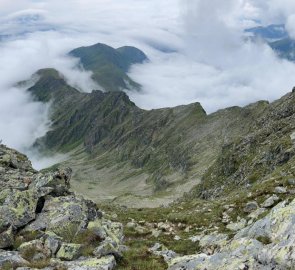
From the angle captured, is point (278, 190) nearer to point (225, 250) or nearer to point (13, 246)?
point (225, 250)

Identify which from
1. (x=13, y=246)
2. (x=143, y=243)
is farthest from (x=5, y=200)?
(x=143, y=243)

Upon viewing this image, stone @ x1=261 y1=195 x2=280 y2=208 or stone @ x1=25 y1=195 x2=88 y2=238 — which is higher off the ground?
stone @ x1=25 y1=195 x2=88 y2=238

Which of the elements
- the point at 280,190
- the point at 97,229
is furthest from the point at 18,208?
the point at 280,190

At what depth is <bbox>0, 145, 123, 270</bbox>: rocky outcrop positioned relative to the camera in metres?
23.0

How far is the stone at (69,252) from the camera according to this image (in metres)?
23.7

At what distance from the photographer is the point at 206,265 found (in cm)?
2058

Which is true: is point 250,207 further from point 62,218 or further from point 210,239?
point 62,218

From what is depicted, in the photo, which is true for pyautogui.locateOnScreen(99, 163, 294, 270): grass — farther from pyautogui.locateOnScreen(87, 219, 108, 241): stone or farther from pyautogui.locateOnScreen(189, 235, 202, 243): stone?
pyautogui.locateOnScreen(87, 219, 108, 241): stone

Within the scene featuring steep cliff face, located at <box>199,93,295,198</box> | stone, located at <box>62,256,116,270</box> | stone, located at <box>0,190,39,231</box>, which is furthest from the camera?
steep cliff face, located at <box>199,93,295,198</box>

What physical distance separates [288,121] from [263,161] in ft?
72.6

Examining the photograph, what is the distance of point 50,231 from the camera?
1073 inches

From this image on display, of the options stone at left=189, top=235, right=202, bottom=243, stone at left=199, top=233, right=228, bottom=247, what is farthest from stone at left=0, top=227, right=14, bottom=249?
stone at left=189, top=235, right=202, bottom=243

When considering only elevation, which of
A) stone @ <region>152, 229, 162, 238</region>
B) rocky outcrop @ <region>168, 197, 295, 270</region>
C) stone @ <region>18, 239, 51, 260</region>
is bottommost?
stone @ <region>152, 229, 162, 238</region>

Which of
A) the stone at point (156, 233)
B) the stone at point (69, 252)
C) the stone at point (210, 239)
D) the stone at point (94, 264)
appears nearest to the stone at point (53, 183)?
the stone at point (156, 233)
